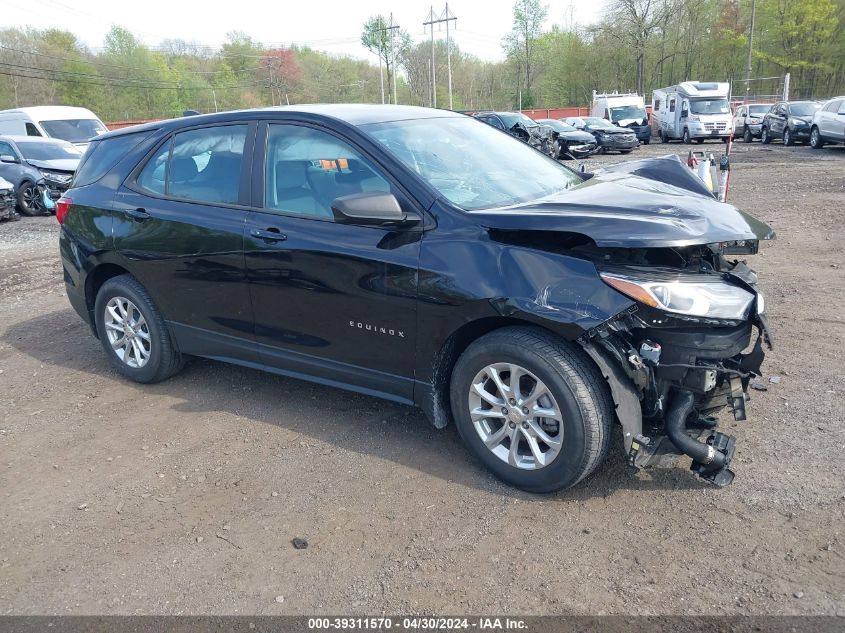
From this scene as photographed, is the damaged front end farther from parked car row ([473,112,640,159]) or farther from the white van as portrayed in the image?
parked car row ([473,112,640,159])

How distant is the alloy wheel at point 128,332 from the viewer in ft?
16.4

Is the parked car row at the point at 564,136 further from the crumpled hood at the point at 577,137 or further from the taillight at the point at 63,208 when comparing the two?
the taillight at the point at 63,208

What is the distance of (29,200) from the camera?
48.8 ft

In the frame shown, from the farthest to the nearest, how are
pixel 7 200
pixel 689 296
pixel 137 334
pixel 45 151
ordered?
pixel 45 151
pixel 7 200
pixel 137 334
pixel 689 296

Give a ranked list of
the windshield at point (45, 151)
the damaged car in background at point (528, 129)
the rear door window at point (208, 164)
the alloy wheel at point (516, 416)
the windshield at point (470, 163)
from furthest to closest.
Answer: the damaged car in background at point (528, 129), the windshield at point (45, 151), the rear door window at point (208, 164), the windshield at point (470, 163), the alloy wheel at point (516, 416)

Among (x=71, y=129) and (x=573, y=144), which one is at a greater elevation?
(x=71, y=129)

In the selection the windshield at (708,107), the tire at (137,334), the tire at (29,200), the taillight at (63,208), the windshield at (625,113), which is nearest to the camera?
the tire at (137,334)

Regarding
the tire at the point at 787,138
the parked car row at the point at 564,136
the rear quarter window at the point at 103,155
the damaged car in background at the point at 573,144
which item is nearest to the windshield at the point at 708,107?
the tire at the point at 787,138

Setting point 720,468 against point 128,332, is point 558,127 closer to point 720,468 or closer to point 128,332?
point 128,332

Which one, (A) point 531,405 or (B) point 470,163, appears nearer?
(A) point 531,405

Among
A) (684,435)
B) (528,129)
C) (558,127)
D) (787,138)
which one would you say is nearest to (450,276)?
(684,435)

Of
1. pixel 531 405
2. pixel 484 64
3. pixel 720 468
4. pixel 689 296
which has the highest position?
pixel 484 64

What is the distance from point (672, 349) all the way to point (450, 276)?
1087 millimetres

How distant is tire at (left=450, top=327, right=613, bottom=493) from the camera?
315cm
